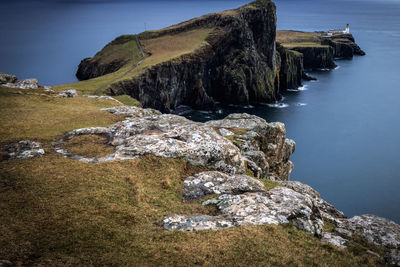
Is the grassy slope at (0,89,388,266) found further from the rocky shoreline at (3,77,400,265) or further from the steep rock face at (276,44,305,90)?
the steep rock face at (276,44,305,90)

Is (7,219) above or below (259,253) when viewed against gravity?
above

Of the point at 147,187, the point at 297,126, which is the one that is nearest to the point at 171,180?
the point at 147,187

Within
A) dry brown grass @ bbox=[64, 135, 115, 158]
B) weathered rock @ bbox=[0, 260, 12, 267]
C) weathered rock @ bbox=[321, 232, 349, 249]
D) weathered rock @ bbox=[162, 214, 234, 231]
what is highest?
dry brown grass @ bbox=[64, 135, 115, 158]

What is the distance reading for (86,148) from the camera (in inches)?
1063

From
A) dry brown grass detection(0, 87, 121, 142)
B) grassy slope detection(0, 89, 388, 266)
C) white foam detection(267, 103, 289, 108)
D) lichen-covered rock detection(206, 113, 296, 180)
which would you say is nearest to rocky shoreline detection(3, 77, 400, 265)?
lichen-covered rock detection(206, 113, 296, 180)

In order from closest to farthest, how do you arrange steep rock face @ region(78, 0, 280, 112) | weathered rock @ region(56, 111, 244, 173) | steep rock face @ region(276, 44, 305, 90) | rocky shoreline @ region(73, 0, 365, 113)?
weathered rock @ region(56, 111, 244, 173)
rocky shoreline @ region(73, 0, 365, 113)
steep rock face @ region(78, 0, 280, 112)
steep rock face @ region(276, 44, 305, 90)

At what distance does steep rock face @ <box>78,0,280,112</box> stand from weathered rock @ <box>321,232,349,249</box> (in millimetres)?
91303

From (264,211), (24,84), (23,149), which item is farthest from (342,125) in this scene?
(23,149)

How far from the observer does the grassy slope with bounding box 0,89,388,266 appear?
47.4 ft

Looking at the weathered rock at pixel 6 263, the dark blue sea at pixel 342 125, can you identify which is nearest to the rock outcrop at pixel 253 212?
the weathered rock at pixel 6 263

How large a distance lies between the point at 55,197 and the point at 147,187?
6.59m

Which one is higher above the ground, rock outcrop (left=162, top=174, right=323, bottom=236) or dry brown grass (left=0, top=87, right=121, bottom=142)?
dry brown grass (left=0, top=87, right=121, bottom=142)

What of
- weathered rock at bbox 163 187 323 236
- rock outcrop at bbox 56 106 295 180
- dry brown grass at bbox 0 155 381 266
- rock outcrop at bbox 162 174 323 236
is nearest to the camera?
dry brown grass at bbox 0 155 381 266

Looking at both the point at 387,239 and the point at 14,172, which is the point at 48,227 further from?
the point at 387,239
